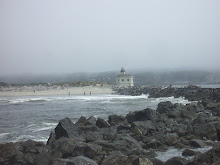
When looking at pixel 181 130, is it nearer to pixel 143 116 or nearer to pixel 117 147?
pixel 143 116

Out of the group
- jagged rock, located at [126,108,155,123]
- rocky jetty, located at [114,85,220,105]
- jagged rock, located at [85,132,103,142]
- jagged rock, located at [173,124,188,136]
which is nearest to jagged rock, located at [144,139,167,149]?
jagged rock, located at [85,132,103,142]

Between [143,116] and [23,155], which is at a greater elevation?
[143,116]

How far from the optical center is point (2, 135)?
48.5ft

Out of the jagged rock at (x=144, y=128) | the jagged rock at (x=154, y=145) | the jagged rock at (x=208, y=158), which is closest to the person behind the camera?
the jagged rock at (x=208, y=158)

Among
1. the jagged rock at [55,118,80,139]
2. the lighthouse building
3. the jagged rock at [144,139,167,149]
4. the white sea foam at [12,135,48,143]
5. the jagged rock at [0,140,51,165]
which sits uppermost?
the lighthouse building


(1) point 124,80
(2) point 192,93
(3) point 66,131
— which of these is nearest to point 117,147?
(3) point 66,131

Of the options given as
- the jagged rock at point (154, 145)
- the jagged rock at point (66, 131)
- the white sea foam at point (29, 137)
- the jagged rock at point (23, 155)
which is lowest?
the white sea foam at point (29, 137)

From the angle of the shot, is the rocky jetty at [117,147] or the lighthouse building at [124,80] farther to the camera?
the lighthouse building at [124,80]

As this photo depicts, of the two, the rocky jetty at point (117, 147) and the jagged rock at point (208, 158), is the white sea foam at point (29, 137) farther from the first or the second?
the jagged rock at point (208, 158)

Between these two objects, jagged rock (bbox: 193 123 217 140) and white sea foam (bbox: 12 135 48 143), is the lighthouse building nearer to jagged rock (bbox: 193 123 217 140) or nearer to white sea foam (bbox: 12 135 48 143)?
white sea foam (bbox: 12 135 48 143)

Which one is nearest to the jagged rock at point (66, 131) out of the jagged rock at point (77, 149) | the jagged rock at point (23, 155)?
the jagged rock at point (23, 155)

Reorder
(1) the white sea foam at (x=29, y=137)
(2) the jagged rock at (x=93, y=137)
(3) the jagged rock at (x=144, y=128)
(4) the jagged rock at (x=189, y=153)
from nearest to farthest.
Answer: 1. (4) the jagged rock at (x=189, y=153)
2. (2) the jagged rock at (x=93, y=137)
3. (3) the jagged rock at (x=144, y=128)
4. (1) the white sea foam at (x=29, y=137)

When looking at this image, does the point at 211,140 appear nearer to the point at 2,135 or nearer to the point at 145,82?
the point at 2,135

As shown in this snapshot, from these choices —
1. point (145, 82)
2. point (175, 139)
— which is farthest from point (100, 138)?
point (145, 82)
